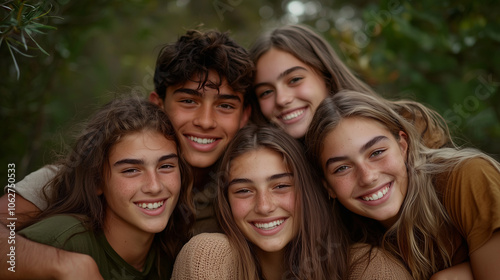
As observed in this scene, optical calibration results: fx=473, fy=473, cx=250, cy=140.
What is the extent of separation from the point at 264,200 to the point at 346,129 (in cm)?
67

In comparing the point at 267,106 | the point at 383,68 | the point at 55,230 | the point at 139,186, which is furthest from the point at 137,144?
the point at 383,68

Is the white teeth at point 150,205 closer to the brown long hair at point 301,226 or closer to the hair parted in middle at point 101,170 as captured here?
the hair parted in middle at point 101,170

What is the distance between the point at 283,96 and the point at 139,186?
1283 mm

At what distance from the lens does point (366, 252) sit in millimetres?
2908

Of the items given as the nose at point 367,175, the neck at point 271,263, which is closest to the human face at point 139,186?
the neck at point 271,263

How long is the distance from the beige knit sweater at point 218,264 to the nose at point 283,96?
3.78 feet

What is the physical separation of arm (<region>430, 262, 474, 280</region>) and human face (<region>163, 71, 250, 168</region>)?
1.65 m

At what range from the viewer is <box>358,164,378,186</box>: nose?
9.09 ft

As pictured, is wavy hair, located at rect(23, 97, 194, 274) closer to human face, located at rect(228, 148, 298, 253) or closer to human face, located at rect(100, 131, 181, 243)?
human face, located at rect(100, 131, 181, 243)

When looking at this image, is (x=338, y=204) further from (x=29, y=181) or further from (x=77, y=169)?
(x=29, y=181)

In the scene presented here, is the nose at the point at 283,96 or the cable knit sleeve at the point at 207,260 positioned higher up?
the nose at the point at 283,96

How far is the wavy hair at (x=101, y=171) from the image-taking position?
297 centimetres

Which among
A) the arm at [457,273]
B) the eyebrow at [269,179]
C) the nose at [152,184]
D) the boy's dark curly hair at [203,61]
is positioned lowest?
the arm at [457,273]

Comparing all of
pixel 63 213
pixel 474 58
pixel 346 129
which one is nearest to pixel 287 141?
pixel 346 129
